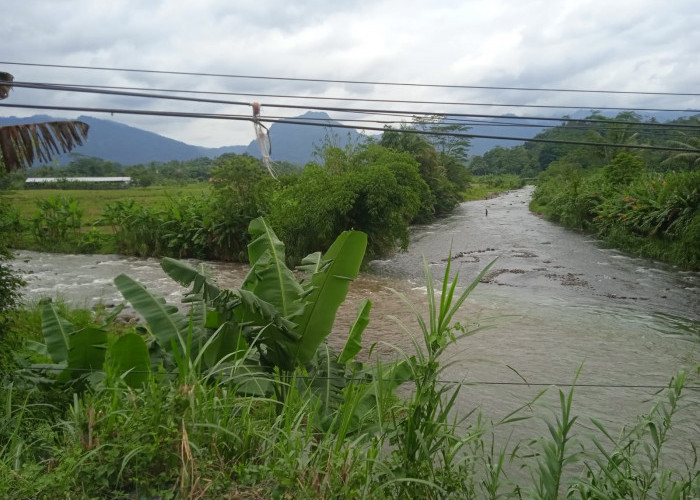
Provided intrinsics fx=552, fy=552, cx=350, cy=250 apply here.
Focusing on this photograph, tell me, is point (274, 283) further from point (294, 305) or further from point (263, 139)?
point (263, 139)

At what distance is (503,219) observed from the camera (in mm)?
26203

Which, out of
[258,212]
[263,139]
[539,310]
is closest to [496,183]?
[258,212]

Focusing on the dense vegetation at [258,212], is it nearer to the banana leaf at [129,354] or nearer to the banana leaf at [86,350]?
the banana leaf at [86,350]

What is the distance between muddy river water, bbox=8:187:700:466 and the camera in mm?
6770

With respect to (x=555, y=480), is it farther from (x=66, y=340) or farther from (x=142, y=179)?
(x=142, y=179)

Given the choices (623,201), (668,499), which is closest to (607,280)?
(623,201)

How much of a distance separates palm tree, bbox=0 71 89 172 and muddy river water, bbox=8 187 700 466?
44.0 inches

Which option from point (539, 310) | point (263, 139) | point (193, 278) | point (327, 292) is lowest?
point (539, 310)

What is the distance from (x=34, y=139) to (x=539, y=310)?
9.02 meters

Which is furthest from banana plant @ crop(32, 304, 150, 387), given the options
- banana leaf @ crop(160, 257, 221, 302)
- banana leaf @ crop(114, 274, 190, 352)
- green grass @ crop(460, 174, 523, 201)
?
green grass @ crop(460, 174, 523, 201)

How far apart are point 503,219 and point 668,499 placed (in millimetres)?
24372

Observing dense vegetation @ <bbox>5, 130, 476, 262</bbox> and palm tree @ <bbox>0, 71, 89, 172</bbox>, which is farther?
dense vegetation @ <bbox>5, 130, 476, 262</bbox>

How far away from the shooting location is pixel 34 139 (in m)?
5.29

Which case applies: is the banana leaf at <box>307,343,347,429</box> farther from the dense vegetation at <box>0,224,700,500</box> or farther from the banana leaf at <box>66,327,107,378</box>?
the banana leaf at <box>66,327,107,378</box>
